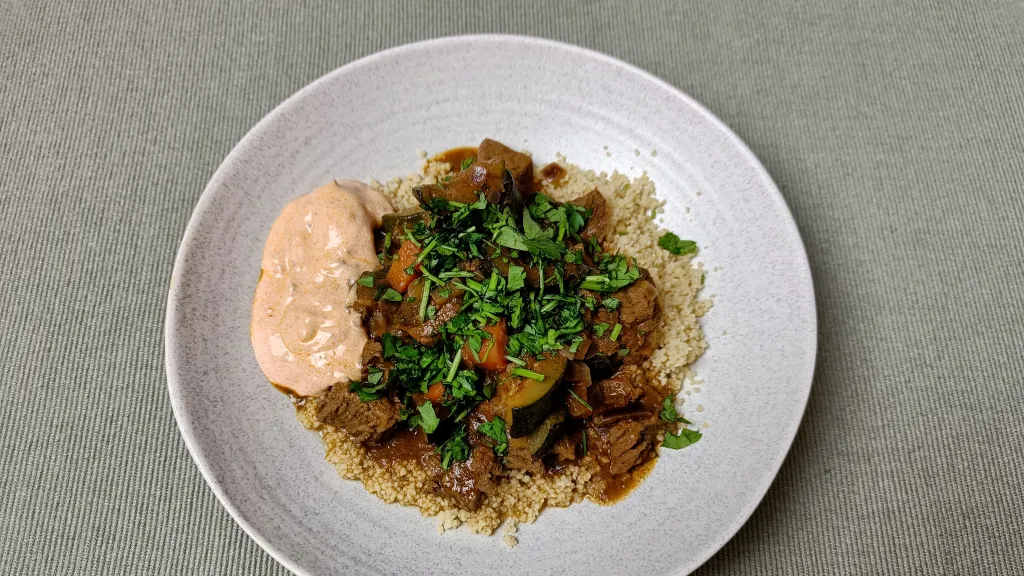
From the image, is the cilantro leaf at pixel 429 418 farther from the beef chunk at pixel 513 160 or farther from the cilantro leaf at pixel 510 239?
the beef chunk at pixel 513 160

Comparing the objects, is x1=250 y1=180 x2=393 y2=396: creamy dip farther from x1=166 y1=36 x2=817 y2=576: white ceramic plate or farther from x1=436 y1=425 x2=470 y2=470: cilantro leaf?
x1=436 y1=425 x2=470 y2=470: cilantro leaf

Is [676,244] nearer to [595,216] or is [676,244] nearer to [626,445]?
[595,216]

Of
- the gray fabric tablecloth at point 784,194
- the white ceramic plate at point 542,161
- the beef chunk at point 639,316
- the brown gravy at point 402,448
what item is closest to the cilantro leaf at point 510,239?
the beef chunk at point 639,316

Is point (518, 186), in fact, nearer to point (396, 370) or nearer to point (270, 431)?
point (396, 370)

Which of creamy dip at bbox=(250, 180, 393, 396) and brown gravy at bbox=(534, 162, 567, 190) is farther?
brown gravy at bbox=(534, 162, 567, 190)

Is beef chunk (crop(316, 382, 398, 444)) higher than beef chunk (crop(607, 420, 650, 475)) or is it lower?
higher

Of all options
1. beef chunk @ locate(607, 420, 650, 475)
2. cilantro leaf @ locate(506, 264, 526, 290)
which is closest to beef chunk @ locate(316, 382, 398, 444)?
cilantro leaf @ locate(506, 264, 526, 290)

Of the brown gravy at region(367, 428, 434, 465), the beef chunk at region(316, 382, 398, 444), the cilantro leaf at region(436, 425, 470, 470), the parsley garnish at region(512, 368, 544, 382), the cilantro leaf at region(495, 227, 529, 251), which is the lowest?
the brown gravy at region(367, 428, 434, 465)
